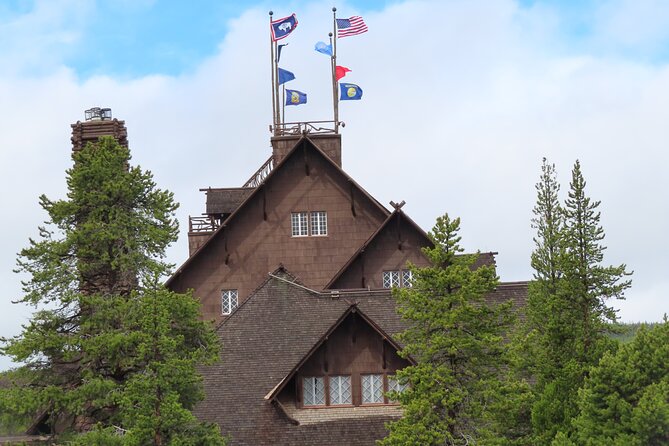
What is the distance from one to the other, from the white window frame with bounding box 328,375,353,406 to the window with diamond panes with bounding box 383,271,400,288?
1045cm

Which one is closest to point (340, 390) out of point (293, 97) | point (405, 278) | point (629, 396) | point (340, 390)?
point (340, 390)

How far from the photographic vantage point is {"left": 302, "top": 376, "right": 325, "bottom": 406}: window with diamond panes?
146 feet

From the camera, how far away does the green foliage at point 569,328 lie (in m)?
37.1

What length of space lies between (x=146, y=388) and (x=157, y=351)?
1242 mm

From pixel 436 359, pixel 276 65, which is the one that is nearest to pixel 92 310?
pixel 436 359

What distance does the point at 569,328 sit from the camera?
3822 cm

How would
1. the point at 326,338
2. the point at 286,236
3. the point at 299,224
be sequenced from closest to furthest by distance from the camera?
1. the point at 326,338
2. the point at 286,236
3. the point at 299,224

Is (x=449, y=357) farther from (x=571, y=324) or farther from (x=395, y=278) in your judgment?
(x=395, y=278)

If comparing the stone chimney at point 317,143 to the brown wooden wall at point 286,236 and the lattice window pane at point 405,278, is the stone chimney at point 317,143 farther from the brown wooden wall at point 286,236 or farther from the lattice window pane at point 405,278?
the lattice window pane at point 405,278

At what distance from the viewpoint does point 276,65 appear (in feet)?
215

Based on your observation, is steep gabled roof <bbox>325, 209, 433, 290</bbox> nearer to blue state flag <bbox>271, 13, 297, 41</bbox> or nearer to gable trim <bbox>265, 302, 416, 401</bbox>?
gable trim <bbox>265, 302, 416, 401</bbox>

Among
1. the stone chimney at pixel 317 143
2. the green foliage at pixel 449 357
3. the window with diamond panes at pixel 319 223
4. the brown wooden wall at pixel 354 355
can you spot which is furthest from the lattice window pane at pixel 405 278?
the green foliage at pixel 449 357

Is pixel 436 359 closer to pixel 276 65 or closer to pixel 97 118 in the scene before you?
pixel 97 118

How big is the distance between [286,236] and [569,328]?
21.8 metres
